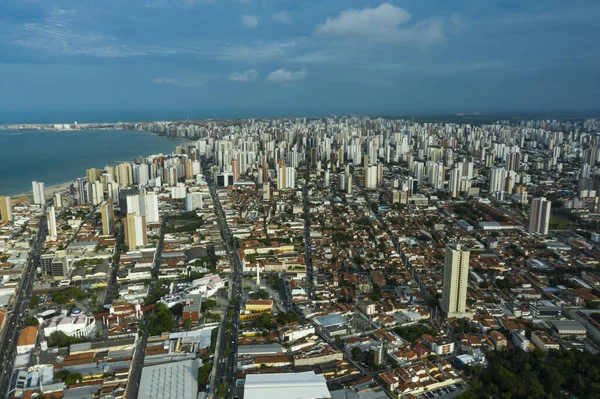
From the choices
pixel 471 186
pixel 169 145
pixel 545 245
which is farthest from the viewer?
A: pixel 169 145

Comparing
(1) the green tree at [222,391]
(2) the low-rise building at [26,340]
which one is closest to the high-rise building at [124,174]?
(2) the low-rise building at [26,340]

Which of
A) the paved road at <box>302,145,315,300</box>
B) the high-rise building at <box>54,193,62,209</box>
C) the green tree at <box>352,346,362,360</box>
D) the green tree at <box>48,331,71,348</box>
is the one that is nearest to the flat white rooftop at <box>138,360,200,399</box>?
the green tree at <box>48,331,71,348</box>

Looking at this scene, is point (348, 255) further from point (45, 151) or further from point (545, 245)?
point (45, 151)

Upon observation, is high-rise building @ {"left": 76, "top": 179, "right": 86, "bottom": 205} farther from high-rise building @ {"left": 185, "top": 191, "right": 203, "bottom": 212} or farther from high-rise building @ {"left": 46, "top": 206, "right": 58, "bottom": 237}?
high-rise building @ {"left": 46, "top": 206, "right": 58, "bottom": 237}

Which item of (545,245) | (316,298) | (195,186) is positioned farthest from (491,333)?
(195,186)

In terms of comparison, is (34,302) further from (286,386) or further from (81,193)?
(81,193)

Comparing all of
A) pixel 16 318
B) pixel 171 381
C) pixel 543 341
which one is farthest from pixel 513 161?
pixel 16 318
